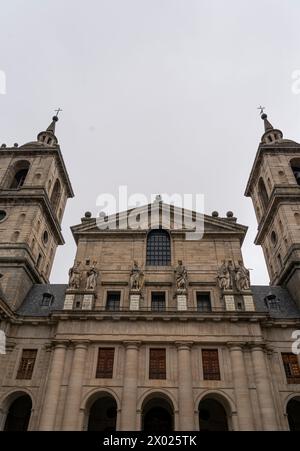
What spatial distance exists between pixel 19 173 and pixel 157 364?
96.8 ft

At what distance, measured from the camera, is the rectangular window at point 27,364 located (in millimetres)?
26922

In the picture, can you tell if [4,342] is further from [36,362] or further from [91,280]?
[91,280]

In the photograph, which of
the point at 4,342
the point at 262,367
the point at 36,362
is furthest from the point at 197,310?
the point at 4,342

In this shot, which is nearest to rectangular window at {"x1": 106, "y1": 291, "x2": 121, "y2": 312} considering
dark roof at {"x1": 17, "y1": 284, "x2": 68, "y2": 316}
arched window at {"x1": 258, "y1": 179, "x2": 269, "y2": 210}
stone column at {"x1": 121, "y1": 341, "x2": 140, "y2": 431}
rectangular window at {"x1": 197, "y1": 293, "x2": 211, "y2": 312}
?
dark roof at {"x1": 17, "y1": 284, "x2": 68, "y2": 316}

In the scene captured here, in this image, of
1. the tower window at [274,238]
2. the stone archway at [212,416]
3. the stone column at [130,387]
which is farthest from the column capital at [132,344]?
the tower window at [274,238]

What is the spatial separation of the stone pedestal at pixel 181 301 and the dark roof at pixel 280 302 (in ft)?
21.8

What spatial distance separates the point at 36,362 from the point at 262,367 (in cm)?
1643

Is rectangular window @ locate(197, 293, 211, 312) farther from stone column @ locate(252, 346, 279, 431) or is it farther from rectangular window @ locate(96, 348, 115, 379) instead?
rectangular window @ locate(96, 348, 115, 379)

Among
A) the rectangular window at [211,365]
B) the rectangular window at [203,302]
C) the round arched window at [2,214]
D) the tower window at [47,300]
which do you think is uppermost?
the round arched window at [2,214]

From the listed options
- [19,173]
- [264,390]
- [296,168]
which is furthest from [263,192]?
[19,173]

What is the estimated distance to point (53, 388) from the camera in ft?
81.7

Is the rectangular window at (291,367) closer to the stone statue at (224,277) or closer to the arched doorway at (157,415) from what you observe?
the stone statue at (224,277)

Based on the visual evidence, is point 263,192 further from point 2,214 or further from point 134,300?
point 2,214
